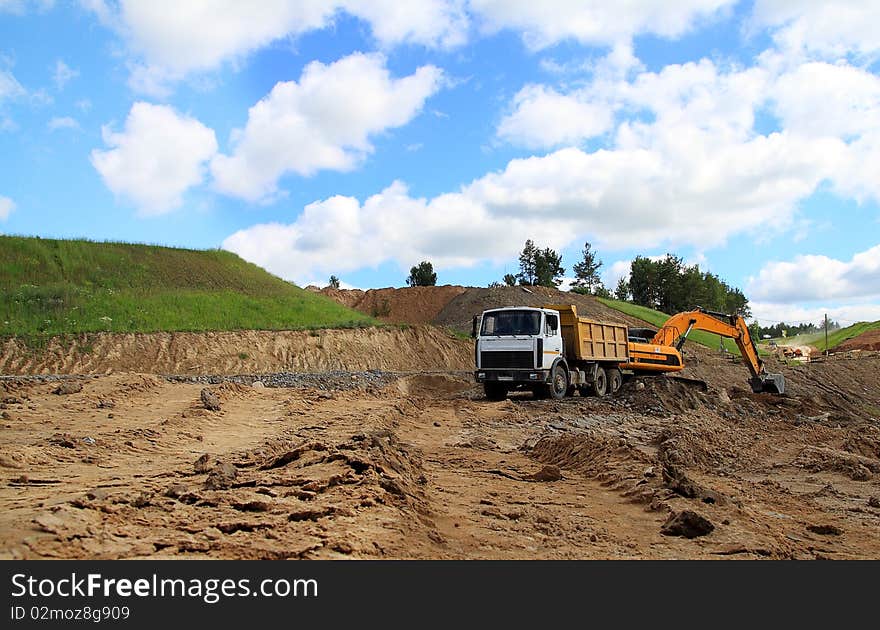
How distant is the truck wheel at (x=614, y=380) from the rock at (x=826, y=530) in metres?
15.9

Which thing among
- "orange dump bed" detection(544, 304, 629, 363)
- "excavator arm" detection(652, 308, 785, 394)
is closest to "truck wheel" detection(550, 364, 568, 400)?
"orange dump bed" detection(544, 304, 629, 363)

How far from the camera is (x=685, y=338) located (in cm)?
2509

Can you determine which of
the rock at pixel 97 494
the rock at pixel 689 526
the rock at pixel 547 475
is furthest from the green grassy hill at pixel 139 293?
the rock at pixel 689 526

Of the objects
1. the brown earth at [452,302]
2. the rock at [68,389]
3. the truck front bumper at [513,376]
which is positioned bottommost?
the truck front bumper at [513,376]

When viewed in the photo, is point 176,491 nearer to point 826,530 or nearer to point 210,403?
point 826,530

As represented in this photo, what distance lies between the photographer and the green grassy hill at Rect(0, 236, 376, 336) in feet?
108

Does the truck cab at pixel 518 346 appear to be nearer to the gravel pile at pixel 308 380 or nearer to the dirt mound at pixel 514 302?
the gravel pile at pixel 308 380

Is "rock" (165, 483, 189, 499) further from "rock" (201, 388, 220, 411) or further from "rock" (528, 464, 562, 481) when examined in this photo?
"rock" (201, 388, 220, 411)

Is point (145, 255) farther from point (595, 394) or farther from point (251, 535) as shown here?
point (251, 535)

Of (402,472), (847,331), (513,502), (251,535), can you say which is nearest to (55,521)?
(251,535)

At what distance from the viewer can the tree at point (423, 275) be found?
81938mm

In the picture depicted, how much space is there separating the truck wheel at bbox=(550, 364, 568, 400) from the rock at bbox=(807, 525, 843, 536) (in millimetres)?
13073

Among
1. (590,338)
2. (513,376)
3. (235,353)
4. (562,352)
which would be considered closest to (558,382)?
(562,352)
